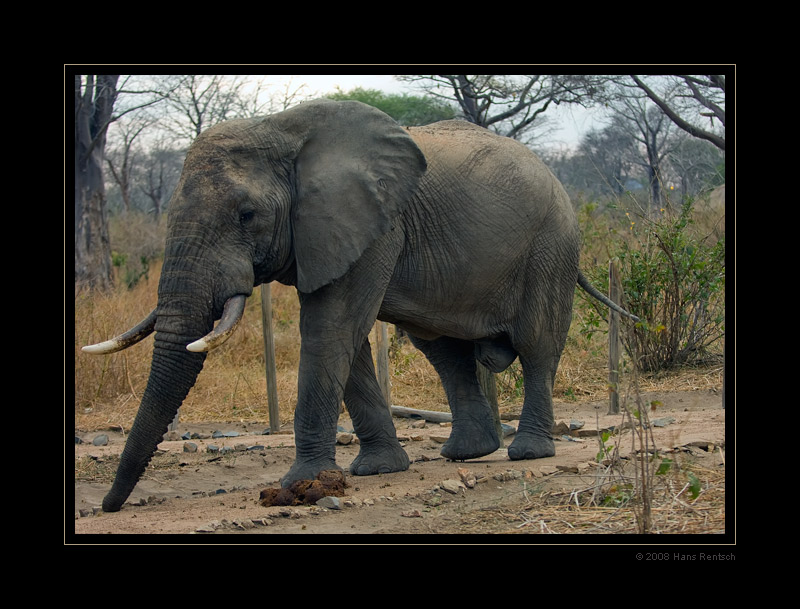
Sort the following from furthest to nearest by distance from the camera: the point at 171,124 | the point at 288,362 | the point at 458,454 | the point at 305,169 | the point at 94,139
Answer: the point at 171,124 < the point at 94,139 < the point at 288,362 < the point at 458,454 < the point at 305,169

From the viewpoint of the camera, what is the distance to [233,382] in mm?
11055

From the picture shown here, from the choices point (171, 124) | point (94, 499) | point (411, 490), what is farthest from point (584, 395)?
point (171, 124)

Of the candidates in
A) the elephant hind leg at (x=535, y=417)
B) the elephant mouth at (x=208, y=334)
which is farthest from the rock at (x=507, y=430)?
the elephant mouth at (x=208, y=334)

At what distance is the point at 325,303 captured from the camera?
5.66m

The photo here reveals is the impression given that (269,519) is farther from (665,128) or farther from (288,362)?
(665,128)

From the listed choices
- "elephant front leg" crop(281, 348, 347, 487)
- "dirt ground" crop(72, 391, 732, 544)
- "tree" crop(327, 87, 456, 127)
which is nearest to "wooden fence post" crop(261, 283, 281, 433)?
"dirt ground" crop(72, 391, 732, 544)

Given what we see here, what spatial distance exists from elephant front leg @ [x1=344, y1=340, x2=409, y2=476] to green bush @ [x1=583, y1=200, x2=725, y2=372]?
419 centimetres

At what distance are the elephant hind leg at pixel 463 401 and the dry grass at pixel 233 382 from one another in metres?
2.71

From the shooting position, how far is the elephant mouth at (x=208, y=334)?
16.3 feet

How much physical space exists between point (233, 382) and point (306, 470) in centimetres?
553

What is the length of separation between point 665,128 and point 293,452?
626 inches

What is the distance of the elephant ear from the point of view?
5.55 m

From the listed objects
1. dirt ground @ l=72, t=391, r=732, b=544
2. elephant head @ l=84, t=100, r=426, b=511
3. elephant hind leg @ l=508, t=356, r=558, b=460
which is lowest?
dirt ground @ l=72, t=391, r=732, b=544

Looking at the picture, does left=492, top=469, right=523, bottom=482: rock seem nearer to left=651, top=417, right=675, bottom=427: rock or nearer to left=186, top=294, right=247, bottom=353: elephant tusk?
left=186, top=294, right=247, bottom=353: elephant tusk
